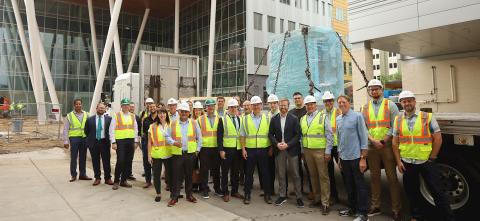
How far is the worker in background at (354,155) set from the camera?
482 cm

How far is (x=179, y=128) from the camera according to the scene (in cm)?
584

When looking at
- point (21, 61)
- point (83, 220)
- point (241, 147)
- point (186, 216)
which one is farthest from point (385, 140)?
point (21, 61)

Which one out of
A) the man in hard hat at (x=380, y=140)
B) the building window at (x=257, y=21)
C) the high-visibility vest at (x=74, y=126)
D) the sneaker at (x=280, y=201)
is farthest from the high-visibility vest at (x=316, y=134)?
the building window at (x=257, y=21)

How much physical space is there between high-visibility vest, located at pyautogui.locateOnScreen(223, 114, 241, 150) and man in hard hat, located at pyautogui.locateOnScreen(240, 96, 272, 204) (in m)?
0.19

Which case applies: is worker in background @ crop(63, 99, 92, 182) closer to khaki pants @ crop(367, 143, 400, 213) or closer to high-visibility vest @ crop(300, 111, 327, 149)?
high-visibility vest @ crop(300, 111, 327, 149)

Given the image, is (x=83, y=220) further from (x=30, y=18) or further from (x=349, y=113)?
(x=30, y=18)

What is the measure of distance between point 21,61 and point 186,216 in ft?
128

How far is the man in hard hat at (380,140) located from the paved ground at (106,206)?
363 mm

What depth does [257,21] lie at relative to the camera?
33.1m

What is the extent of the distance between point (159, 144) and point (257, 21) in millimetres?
28910

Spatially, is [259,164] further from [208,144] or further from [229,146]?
[208,144]

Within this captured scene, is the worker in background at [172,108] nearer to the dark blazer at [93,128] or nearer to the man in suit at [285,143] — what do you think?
the dark blazer at [93,128]

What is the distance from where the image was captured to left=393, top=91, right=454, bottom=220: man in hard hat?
4.30 metres

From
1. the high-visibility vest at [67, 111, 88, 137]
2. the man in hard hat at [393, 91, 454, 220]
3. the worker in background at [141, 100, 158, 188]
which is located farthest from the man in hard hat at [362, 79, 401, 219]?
the high-visibility vest at [67, 111, 88, 137]
